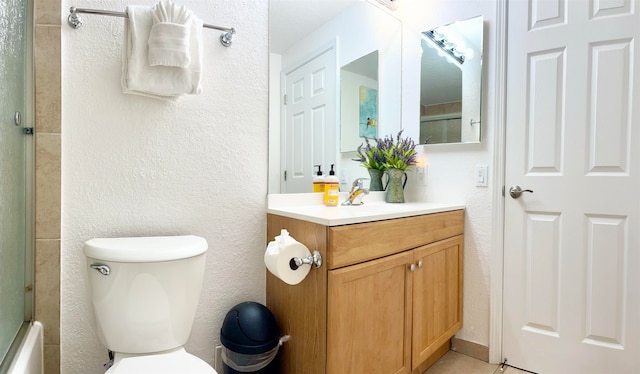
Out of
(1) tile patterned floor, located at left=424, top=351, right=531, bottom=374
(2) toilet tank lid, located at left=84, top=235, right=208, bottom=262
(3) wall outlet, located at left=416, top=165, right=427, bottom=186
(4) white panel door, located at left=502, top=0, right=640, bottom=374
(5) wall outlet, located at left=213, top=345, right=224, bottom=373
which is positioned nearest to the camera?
(2) toilet tank lid, located at left=84, top=235, right=208, bottom=262

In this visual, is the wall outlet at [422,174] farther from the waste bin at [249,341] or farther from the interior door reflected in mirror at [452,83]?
the waste bin at [249,341]

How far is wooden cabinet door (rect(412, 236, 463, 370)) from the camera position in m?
1.54

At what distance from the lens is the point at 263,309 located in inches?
55.3

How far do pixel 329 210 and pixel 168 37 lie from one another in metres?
0.93

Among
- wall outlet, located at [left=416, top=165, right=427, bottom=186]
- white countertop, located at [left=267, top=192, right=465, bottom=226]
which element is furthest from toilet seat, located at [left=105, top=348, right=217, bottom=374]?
wall outlet, located at [left=416, top=165, right=427, bottom=186]

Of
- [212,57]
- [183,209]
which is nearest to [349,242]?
[183,209]

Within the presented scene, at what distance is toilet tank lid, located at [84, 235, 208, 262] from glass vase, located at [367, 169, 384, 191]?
1211 millimetres

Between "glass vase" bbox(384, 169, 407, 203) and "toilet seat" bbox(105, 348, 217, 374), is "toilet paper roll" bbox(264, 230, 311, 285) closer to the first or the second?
"toilet seat" bbox(105, 348, 217, 374)

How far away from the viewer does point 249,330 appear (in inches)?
51.3

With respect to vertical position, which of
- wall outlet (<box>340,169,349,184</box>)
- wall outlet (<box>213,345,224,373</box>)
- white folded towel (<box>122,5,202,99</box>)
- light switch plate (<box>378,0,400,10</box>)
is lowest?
wall outlet (<box>213,345,224,373</box>)

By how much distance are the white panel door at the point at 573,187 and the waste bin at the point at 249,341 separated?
134 cm

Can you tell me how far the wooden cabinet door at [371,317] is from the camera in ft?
3.90

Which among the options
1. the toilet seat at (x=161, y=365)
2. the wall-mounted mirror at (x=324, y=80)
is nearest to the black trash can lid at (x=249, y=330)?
the toilet seat at (x=161, y=365)

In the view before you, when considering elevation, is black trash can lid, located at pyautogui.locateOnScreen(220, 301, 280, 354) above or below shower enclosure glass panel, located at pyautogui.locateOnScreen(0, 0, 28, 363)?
below
